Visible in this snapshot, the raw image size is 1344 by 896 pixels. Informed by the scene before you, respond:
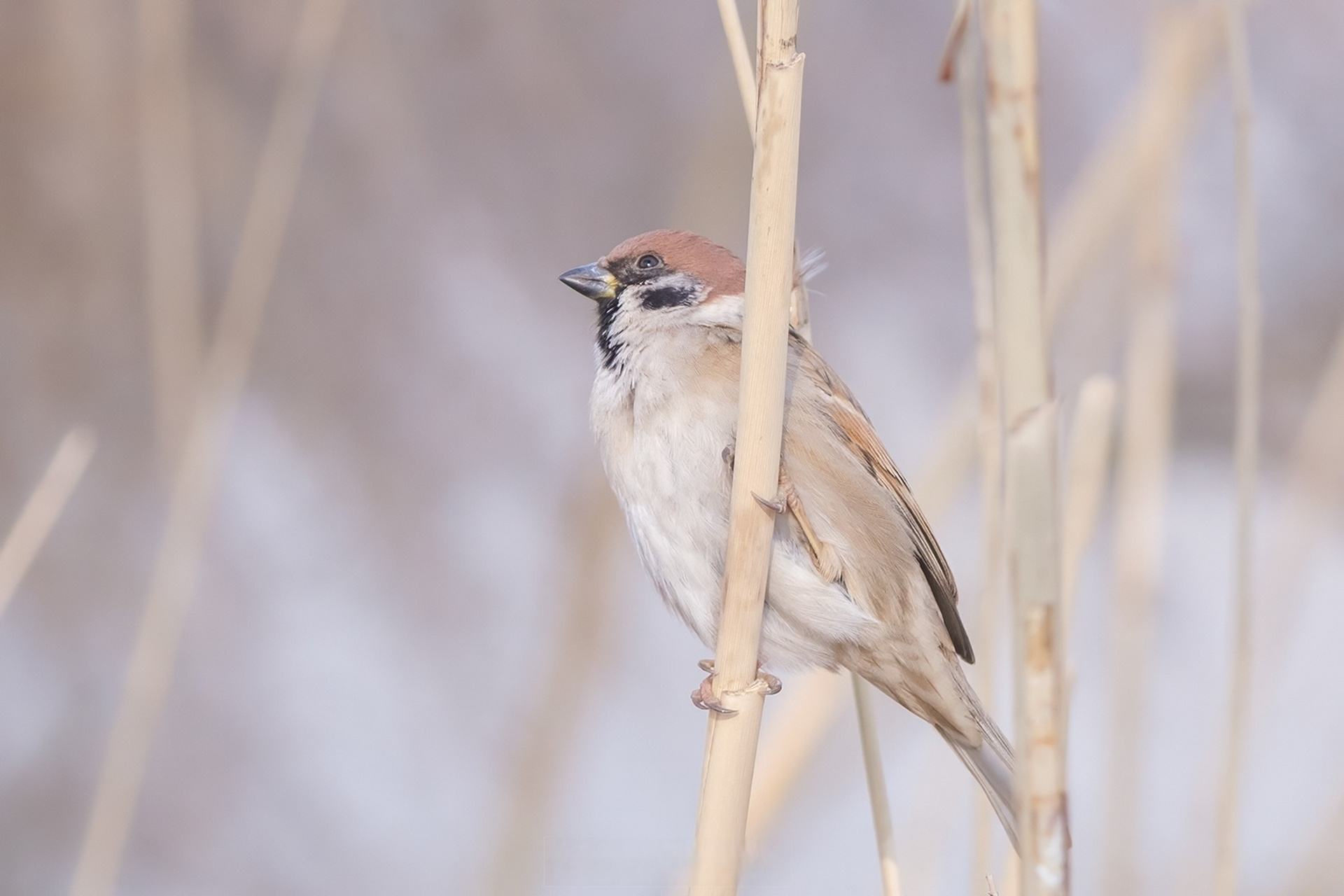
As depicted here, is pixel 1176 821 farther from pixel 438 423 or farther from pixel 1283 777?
pixel 438 423

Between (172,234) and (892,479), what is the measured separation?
125 cm

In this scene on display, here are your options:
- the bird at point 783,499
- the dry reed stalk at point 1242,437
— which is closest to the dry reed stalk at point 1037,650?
the dry reed stalk at point 1242,437

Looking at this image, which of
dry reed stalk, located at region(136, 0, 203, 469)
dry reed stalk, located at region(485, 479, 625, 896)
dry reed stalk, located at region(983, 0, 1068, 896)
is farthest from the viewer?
dry reed stalk, located at region(485, 479, 625, 896)

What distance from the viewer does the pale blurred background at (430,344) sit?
122 inches

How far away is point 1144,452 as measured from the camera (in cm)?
179

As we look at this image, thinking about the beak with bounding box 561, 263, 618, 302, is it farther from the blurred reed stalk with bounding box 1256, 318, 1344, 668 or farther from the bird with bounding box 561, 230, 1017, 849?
the blurred reed stalk with bounding box 1256, 318, 1344, 668

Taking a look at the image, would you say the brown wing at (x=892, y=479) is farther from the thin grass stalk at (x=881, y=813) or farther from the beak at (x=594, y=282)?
the thin grass stalk at (x=881, y=813)

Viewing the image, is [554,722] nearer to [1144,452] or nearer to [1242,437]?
[1144,452]

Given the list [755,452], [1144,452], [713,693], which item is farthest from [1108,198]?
[713,693]

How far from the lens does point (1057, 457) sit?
0.83 m

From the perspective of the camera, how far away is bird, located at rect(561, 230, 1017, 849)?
1587mm

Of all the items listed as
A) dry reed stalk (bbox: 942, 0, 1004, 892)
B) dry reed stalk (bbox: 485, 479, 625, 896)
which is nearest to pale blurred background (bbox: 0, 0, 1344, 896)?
dry reed stalk (bbox: 485, 479, 625, 896)

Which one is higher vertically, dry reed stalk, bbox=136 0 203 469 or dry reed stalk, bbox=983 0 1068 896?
dry reed stalk, bbox=136 0 203 469

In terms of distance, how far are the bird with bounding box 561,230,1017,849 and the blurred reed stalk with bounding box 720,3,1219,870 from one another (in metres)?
0.06
